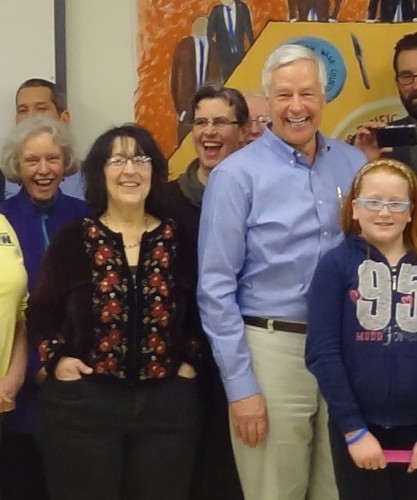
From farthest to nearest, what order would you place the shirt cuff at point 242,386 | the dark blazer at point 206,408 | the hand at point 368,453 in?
the dark blazer at point 206,408, the shirt cuff at point 242,386, the hand at point 368,453

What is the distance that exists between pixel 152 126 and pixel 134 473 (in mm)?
1390

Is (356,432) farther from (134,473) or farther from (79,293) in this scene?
(79,293)

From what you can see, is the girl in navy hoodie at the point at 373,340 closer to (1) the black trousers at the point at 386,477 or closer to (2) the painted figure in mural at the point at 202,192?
(1) the black trousers at the point at 386,477

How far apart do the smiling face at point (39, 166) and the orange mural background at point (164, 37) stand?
27.7 inches

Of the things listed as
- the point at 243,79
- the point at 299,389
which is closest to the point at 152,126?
the point at 243,79

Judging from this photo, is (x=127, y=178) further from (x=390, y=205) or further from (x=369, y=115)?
(x=369, y=115)

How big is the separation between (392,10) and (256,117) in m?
0.74

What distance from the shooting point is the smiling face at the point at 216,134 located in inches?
87.8

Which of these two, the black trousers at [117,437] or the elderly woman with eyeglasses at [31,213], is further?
the elderly woman with eyeglasses at [31,213]

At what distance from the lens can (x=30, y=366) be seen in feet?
6.94

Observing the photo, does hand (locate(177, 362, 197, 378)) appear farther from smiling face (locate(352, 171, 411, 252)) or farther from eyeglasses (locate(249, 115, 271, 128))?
eyeglasses (locate(249, 115, 271, 128))

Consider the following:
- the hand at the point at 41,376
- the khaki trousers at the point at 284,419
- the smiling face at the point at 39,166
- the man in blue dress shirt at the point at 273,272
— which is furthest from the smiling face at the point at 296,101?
the hand at the point at 41,376

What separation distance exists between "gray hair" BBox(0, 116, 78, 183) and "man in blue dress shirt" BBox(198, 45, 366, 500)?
1.85 ft

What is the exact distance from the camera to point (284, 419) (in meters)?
1.83
